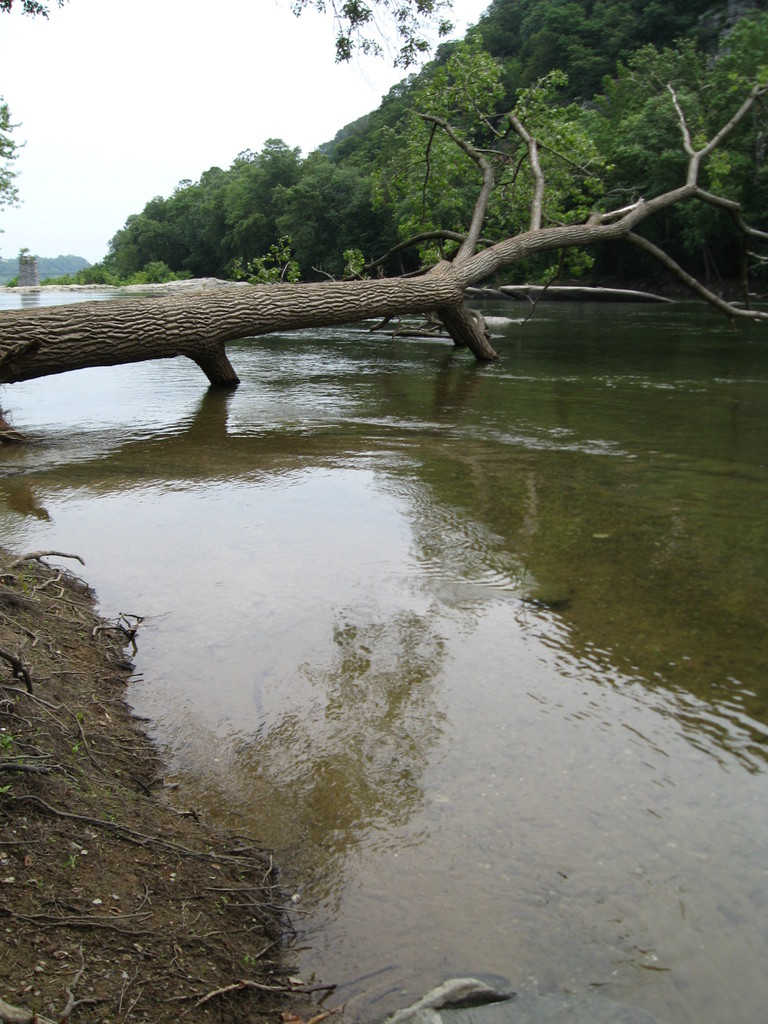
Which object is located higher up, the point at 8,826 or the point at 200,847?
the point at 8,826

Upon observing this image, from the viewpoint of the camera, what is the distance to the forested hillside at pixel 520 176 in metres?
15.7

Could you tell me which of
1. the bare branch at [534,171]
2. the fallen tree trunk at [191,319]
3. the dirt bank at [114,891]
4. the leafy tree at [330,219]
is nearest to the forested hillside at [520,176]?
the leafy tree at [330,219]

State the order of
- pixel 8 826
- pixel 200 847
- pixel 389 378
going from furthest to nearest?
pixel 389 378, pixel 200 847, pixel 8 826

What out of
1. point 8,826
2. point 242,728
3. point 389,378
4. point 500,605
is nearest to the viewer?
point 8,826

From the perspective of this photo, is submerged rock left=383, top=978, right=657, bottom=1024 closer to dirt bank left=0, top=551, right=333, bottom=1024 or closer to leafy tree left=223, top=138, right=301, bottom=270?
dirt bank left=0, top=551, right=333, bottom=1024

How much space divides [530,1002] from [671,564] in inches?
126

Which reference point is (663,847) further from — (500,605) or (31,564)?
(31,564)

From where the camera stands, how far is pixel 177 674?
379 cm

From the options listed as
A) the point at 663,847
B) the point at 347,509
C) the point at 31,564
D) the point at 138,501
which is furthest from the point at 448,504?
the point at 663,847

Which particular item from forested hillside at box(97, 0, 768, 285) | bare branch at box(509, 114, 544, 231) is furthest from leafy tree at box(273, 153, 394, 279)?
bare branch at box(509, 114, 544, 231)

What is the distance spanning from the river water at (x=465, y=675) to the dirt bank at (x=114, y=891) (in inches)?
5.5

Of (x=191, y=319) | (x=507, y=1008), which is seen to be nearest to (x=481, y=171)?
(x=191, y=319)

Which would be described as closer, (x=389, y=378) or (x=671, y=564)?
(x=671, y=564)

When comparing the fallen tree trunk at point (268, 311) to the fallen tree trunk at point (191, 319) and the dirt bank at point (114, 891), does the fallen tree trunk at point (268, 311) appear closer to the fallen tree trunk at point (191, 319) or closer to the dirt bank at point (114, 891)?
the fallen tree trunk at point (191, 319)
